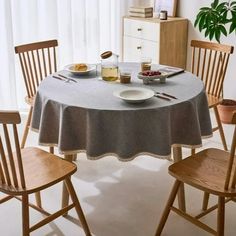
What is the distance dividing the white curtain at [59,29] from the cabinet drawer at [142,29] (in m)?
0.17

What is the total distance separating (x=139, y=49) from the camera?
422 cm

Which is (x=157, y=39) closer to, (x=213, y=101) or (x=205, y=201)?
(x=213, y=101)

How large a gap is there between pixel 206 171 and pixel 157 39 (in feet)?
7.16

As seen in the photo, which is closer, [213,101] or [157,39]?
[213,101]

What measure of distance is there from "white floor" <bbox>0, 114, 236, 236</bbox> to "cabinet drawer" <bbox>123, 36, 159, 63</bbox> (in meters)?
1.31

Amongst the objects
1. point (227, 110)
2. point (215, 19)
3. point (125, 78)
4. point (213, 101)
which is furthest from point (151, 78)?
point (227, 110)

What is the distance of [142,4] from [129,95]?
2589mm

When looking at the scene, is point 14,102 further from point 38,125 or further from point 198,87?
point 198,87

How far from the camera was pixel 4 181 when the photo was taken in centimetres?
193

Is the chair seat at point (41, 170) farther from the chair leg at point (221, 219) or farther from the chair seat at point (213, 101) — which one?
the chair seat at point (213, 101)

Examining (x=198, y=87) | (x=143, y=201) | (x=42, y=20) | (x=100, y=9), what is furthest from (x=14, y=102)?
(x=198, y=87)

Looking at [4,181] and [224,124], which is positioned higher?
[4,181]

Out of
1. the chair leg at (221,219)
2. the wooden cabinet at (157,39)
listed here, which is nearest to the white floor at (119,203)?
the chair leg at (221,219)

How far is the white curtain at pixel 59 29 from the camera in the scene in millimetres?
3762
